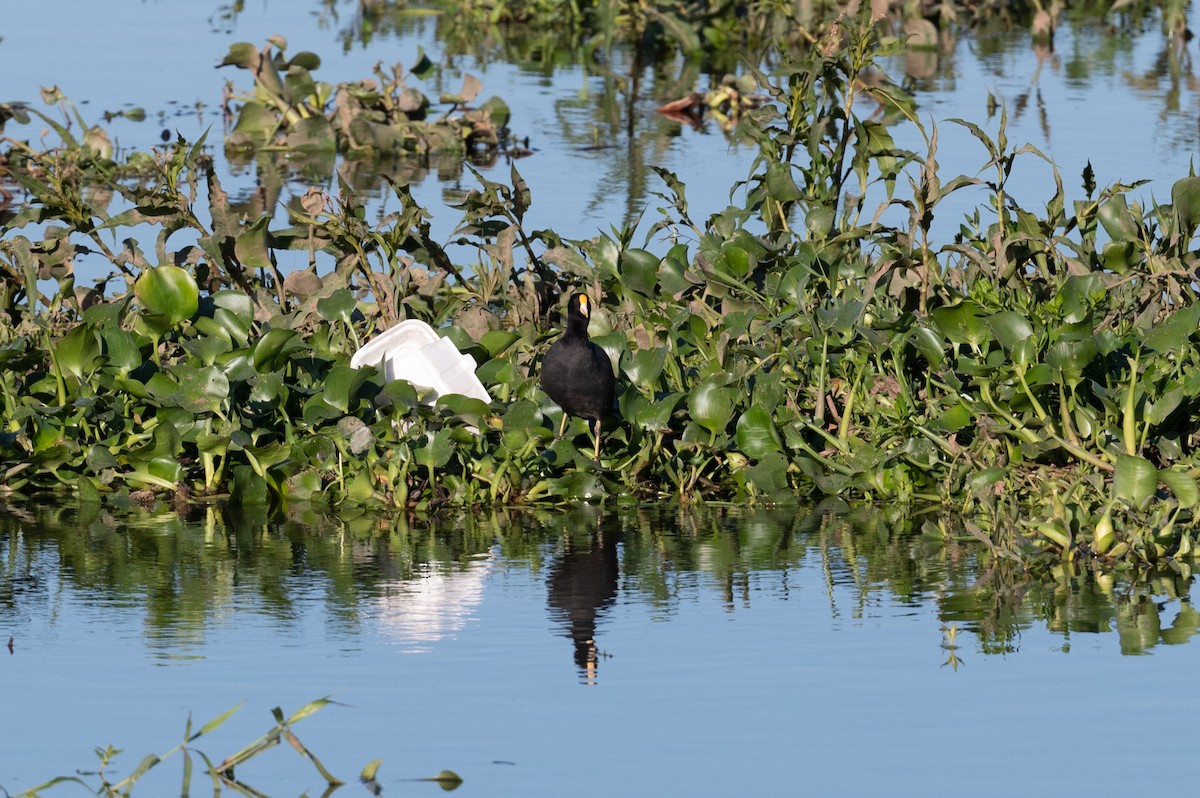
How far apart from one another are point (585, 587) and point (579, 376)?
3.11ft

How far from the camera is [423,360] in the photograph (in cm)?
648

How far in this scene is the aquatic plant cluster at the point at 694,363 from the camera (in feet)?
20.1

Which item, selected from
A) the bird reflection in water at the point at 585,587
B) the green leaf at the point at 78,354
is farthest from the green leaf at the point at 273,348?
the bird reflection in water at the point at 585,587

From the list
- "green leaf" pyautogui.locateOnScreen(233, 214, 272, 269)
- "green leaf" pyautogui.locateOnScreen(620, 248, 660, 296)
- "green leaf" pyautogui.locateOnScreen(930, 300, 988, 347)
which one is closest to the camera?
"green leaf" pyautogui.locateOnScreen(930, 300, 988, 347)

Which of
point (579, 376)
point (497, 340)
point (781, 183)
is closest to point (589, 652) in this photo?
point (579, 376)

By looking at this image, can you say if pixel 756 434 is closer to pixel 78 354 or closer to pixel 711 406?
pixel 711 406

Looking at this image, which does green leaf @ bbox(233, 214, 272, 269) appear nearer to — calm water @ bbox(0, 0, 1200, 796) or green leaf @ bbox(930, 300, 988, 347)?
calm water @ bbox(0, 0, 1200, 796)

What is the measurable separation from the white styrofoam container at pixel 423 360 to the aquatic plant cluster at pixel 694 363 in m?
0.09

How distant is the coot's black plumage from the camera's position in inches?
244

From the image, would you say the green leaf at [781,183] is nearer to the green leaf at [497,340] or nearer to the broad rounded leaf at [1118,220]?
the broad rounded leaf at [1118,220]

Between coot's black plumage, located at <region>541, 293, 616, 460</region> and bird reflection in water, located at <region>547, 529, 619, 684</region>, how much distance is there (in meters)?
0.46

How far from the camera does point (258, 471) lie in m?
6.20

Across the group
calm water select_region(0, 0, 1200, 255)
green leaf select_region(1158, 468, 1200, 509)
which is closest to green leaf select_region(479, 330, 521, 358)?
green leaf select_region(1158, 468, 1200, 509)

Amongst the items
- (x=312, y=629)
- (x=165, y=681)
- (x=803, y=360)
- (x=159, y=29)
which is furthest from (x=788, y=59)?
(x=159, y=29)
